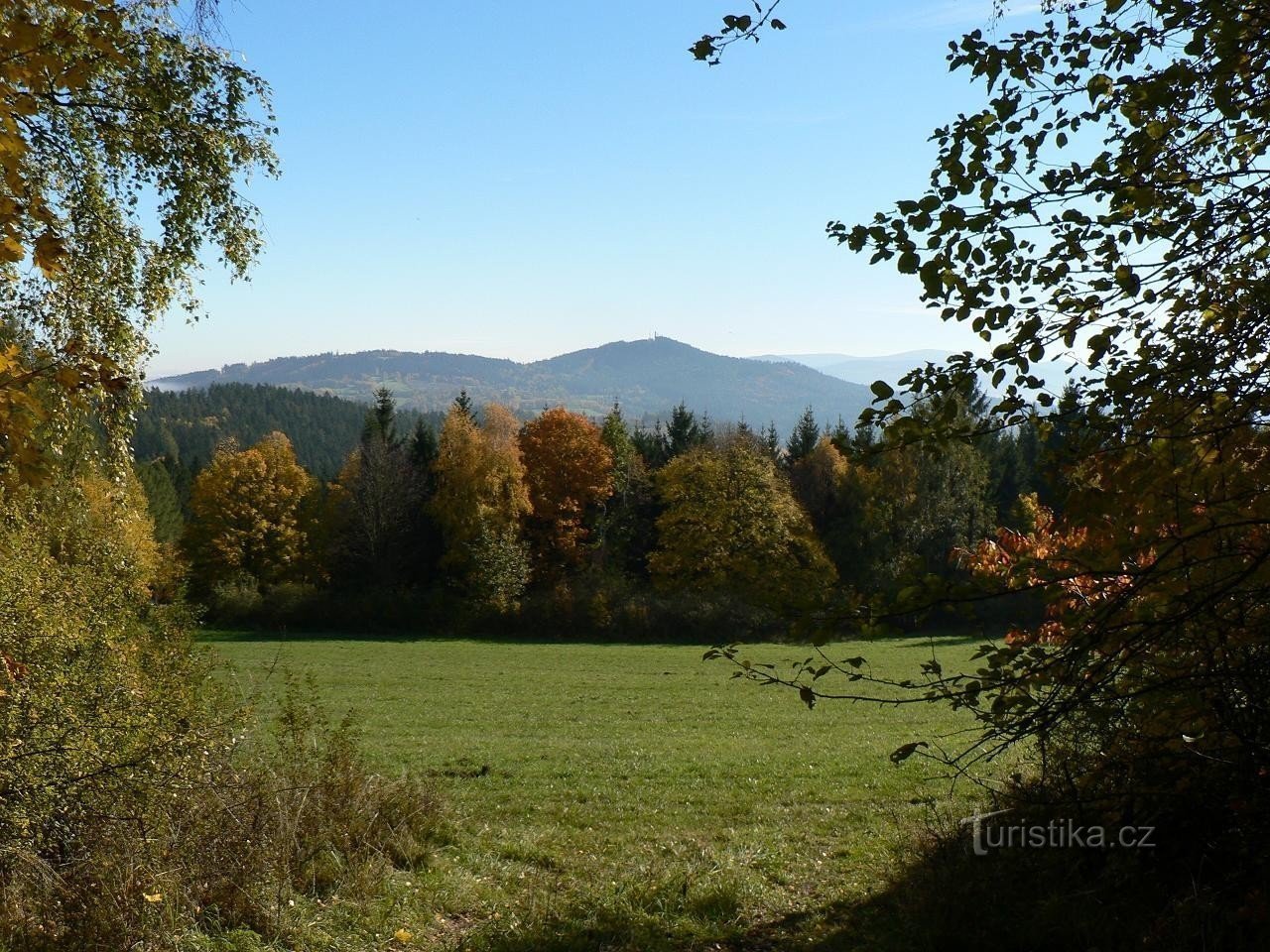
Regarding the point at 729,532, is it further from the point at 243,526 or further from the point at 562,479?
the point at 243,526

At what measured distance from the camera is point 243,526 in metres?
51.3

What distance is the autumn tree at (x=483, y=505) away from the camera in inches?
1818

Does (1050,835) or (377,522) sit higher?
(1050,835)

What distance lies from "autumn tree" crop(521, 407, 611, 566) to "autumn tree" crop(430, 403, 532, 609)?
1.14m

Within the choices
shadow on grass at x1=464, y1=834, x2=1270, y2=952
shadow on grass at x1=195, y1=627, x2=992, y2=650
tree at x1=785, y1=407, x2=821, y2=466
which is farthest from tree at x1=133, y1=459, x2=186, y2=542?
shadow on grass at x1=464, y1=834, x2=1270, y2=952

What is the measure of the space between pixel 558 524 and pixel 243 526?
17.2m

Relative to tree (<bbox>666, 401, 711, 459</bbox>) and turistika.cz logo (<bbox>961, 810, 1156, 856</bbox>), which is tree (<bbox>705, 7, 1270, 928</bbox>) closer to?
turistika.cz logo (<bbox>961, 810, 1156, 856</bbox>)

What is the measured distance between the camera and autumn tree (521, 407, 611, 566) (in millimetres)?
51062

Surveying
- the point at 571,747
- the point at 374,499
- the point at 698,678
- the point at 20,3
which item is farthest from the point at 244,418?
the point at 20,3

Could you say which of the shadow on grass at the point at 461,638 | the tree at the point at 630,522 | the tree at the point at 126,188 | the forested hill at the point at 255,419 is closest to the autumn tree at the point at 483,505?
the shadow on grass at the point at 461,638

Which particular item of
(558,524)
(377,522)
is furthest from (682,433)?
(377,522)

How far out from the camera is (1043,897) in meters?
5.41

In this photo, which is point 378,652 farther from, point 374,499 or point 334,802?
point 334,802

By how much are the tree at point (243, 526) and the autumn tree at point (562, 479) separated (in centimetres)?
1318
